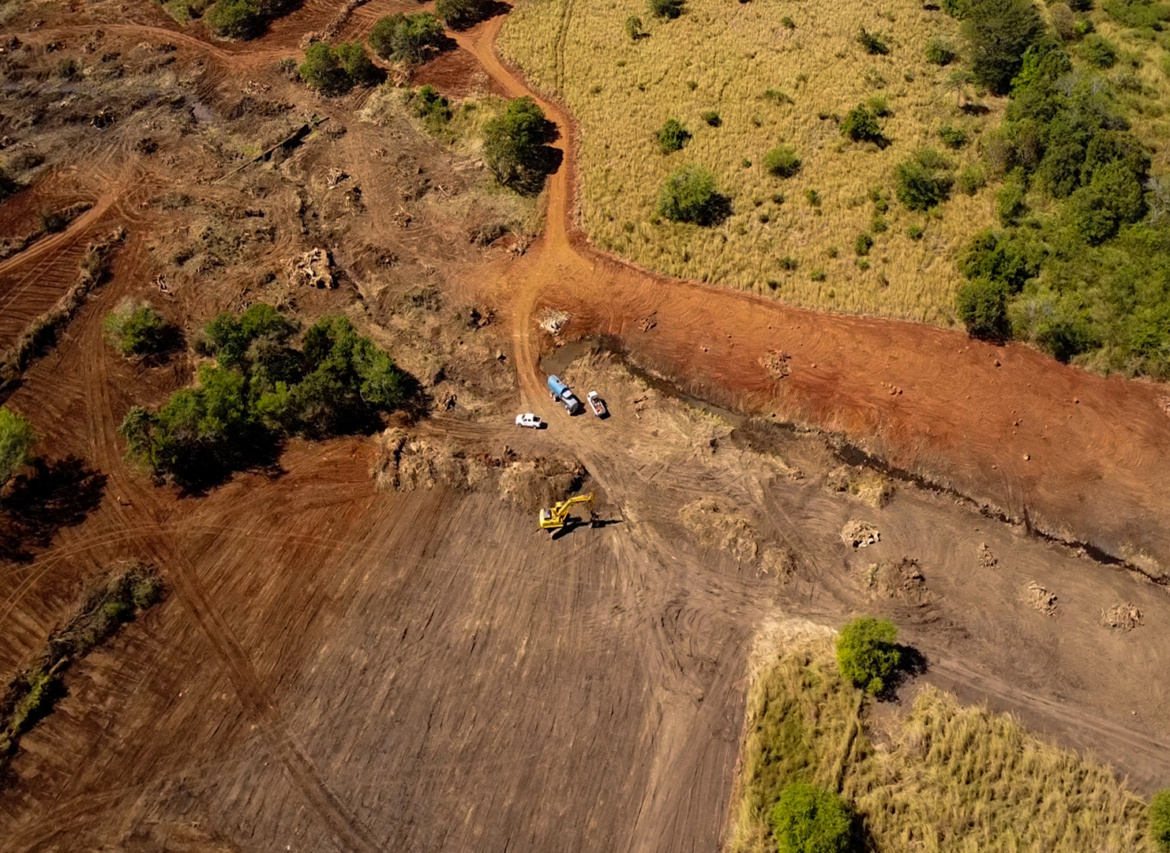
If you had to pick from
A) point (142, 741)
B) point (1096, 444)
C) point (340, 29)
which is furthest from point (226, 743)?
point (340, 29)

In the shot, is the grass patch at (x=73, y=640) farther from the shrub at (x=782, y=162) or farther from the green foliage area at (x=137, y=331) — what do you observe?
→ the shrub at (x=782, y=162)

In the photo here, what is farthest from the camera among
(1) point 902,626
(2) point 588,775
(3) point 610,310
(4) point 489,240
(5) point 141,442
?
(4) point 489,240

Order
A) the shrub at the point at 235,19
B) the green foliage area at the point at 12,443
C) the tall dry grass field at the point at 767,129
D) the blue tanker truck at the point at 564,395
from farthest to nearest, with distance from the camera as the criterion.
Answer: the shrub at the point at 235,19 → the tall dry grass field at the point at 767,129 → the blue tanker truck at the point at 564,395 → the green foliage area at the point at 12,443

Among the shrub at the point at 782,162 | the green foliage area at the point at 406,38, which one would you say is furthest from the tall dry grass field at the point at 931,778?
the green foliage area at the point at 406,38

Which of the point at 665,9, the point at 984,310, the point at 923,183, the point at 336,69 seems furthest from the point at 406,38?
the point at 984,310

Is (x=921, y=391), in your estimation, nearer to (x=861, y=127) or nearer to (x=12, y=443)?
(x=861, y=127)

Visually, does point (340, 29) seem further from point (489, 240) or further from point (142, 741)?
point (142, 741)
